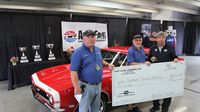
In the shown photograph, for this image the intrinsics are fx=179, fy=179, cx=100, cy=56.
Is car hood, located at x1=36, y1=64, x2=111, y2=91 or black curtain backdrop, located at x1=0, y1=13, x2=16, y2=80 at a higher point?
black curtain backdrop, located at x1=0, y1=13, x2=16, y2=80

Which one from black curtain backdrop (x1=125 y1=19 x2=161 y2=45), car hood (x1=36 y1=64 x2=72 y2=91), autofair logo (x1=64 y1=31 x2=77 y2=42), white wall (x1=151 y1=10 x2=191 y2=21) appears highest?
white wall (x1=151 y1=10 x2=191 y2=21)

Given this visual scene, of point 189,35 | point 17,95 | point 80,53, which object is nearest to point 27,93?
point 17,95

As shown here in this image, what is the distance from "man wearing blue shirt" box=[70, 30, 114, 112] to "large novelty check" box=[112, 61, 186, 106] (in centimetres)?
40

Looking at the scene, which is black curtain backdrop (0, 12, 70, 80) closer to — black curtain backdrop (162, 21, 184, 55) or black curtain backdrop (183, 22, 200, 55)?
black curtain backdrop (162, 21, 184, 55)

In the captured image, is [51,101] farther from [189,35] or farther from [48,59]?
[189,35]

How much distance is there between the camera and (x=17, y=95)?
14.3 feet

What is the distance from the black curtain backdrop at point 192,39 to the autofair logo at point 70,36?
8859 millimetres

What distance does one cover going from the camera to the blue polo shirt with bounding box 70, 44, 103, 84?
2207 millimetres

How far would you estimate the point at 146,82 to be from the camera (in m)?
2.92

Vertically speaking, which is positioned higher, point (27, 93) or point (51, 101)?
point (51, 101)

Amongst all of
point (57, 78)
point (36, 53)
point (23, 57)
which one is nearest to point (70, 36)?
point (36, 53)

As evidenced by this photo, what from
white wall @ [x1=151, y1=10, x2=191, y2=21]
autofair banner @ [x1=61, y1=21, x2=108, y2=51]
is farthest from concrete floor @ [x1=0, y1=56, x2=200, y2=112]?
white wall @ [x1=151, y1=10, x2=191, y2=21]

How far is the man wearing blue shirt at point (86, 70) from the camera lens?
2.21 meters

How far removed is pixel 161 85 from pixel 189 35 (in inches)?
407
